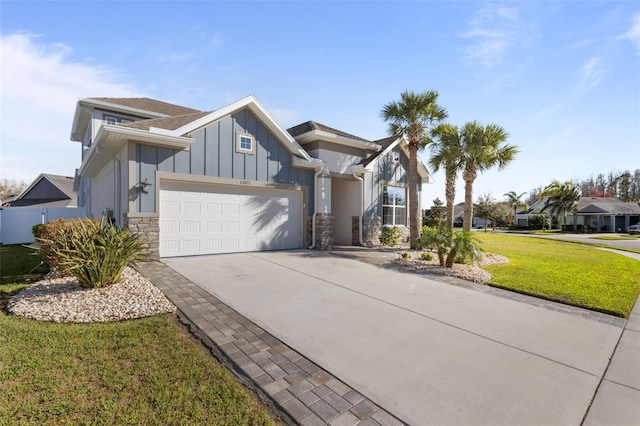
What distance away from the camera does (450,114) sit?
43.3 feet

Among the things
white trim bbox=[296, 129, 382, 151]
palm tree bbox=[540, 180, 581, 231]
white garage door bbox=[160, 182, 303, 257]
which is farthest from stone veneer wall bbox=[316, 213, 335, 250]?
palm tree bbox=[540, 180, 581, 231]

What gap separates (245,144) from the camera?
10711 mm

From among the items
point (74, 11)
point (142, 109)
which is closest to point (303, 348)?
point (74, 11)

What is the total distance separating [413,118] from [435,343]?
10838mm

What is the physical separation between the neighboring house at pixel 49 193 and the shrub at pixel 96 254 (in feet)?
71.9

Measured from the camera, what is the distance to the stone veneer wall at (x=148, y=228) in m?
8.38

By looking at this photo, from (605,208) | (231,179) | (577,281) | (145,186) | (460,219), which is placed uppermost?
(231,179)

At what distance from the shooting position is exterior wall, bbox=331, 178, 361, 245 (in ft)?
46.9

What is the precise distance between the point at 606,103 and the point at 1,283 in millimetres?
16765

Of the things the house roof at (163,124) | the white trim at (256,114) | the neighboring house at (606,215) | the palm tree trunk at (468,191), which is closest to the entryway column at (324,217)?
Answer: the white trim at (256,114)

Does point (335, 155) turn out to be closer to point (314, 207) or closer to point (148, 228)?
point (314, 207)

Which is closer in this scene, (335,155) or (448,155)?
(448,155)

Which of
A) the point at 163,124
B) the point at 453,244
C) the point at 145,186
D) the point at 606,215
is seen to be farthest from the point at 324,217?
the point at 606,215

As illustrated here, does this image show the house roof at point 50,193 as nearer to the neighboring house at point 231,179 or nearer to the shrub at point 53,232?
the neighboring house at point 231,179
